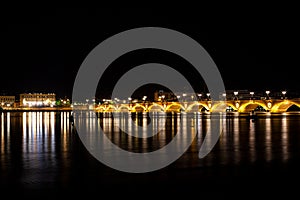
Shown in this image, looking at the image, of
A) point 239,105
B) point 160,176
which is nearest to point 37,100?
point 239,105

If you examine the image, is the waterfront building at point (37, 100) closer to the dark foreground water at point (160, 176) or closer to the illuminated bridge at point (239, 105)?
the illuminated bridge at point (239, 105)

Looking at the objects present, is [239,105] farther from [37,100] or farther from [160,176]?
[37,100]

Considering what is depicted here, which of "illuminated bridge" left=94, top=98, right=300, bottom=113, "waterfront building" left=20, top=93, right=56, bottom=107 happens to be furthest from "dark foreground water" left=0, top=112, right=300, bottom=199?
"waterfront building" left=20, top=93, right=56, bottom=107

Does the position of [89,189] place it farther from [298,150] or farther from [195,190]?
[298,150]

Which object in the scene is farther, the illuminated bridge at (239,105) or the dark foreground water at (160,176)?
the illuminated bridge at (239,105)

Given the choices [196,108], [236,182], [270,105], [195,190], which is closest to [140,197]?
[195,190]

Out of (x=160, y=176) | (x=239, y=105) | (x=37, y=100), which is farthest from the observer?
(x=37, y=100)

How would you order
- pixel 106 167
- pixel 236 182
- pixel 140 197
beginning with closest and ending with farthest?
pixel 140 197 → pixel 236 182 → pixel 106 167

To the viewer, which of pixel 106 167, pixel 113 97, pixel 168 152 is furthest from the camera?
pixel 113 97

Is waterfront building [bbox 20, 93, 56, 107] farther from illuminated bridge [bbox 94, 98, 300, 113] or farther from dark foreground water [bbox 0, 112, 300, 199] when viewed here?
dark foreground water [bbox 0, 112, 300, 199]

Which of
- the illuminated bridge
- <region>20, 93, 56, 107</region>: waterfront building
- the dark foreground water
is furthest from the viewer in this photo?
<region>20, 93, 56, 107</region>: waterfront building

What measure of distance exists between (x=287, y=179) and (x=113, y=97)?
142093 millimetres

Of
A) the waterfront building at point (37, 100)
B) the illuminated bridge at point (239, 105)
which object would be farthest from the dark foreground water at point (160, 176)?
the waterfront building at point (37, 100)

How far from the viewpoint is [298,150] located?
15.3 metres
